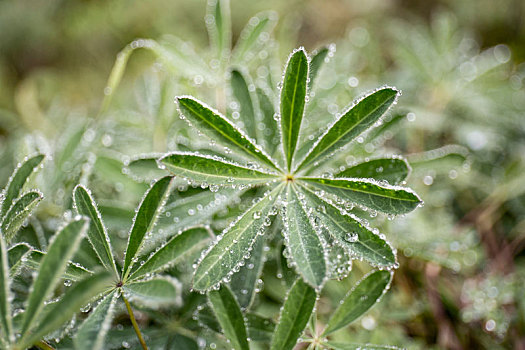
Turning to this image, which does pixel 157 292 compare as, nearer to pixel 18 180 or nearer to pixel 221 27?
pixel 18 180

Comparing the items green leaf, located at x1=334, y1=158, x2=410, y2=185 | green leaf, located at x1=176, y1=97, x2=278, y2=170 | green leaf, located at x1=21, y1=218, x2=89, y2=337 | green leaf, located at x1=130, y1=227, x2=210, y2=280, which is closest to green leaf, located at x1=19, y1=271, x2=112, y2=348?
green leaf, located at x1=21, y1=218, x2=89, y2=337

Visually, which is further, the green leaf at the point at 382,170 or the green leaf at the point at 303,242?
the green leaf at the point at 382,170

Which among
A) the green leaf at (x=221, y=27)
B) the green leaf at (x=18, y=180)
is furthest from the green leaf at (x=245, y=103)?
the green leaf at (x=18, y=180)

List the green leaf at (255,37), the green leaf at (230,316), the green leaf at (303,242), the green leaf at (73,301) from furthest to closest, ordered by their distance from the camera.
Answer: the green leaf at (255,37)
the green leaf at (230,316)
the green leaf at (303,242)
the green leaf at (73,301)

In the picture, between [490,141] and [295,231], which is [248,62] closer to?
[295,231]

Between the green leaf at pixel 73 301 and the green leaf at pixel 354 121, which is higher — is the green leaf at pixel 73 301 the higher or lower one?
the lower one

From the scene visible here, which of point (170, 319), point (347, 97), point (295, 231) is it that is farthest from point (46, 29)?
point (295, 231)

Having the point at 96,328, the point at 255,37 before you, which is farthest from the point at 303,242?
the point at 255,37

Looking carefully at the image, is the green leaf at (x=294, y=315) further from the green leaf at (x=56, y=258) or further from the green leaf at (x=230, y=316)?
the green leaf at (x=56, y=258)
